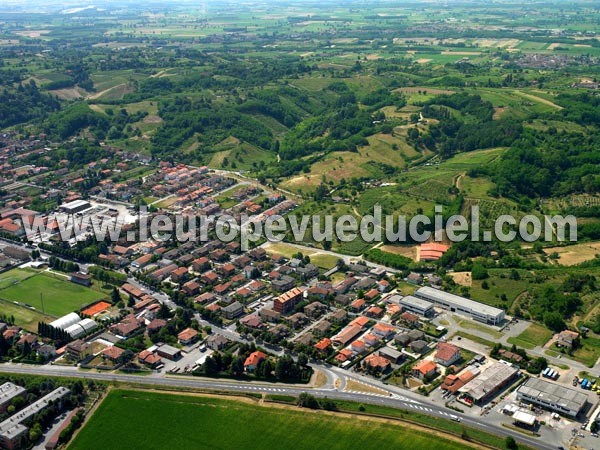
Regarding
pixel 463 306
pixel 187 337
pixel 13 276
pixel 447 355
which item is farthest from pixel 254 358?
pixel 13 276

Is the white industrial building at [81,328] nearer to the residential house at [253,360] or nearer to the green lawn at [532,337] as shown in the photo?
the residential house at [253,360]

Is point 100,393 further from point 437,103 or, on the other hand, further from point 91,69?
point 91,69

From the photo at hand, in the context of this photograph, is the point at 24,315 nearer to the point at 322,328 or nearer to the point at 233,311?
the point at 233,311

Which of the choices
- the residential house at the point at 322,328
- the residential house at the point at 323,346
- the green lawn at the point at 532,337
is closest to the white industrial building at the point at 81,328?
the residential house at the point at 322,328

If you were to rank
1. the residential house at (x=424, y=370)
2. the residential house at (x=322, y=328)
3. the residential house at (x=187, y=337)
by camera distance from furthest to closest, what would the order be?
the residential house at (x=322, y=328) → the residential house at (x=187, y=337) → the residential house at (x=424, y=370)

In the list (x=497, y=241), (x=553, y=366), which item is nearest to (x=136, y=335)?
(x=553, y=366)

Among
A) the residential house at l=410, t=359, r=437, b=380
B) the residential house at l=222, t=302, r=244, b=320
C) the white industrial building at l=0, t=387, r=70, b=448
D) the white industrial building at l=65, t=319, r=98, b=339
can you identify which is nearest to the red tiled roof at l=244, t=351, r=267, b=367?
the residential house at l=222, t=302, r=244, b=320
